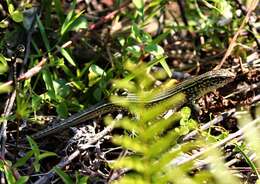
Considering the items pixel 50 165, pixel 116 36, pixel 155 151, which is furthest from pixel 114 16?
pixel 155 151

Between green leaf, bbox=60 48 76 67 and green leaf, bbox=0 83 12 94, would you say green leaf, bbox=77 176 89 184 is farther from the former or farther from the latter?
green leaf, bbox=60 48 76 67

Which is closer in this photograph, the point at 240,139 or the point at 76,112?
the point at 240,139

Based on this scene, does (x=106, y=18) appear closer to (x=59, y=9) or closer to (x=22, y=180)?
(x=59, y=9)

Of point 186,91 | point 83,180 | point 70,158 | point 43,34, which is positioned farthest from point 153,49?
point 83,180

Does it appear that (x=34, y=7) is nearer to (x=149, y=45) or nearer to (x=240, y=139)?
(x=149, y=45)

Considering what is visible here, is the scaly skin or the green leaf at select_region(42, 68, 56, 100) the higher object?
the green leaf at select_region(42, 68, 56, 100)

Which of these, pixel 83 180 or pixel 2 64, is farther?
pixel 2 64

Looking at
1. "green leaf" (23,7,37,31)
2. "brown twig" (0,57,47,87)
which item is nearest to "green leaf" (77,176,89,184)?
"brown twig" (0,57,47,87)

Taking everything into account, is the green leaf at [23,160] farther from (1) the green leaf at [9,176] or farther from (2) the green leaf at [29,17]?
(2) the green leaf at [29,17]

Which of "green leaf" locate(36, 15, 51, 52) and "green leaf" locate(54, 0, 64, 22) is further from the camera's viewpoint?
"green leaf" locate(54, 0, 64, 22)

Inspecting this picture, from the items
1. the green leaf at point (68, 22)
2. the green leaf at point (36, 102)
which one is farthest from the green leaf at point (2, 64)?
the green leaf at point (68, 22)

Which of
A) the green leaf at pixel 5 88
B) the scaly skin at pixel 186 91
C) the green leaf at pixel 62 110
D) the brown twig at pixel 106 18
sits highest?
the brown twig at pixel 106 18
